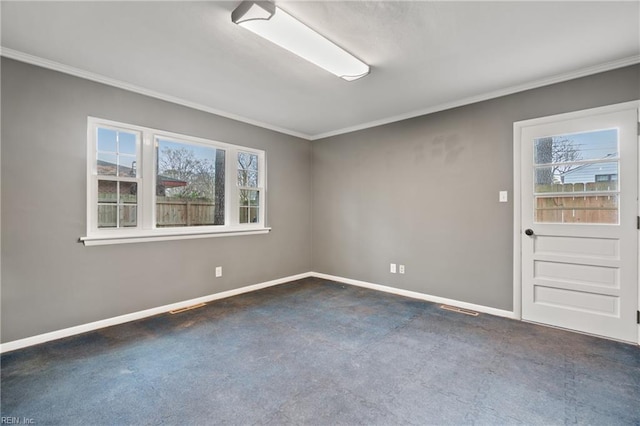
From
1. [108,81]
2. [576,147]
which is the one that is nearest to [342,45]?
[108,81]

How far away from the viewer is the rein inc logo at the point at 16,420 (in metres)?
1.67

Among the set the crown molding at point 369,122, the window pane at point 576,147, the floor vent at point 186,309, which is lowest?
the floor vent at point 186,309

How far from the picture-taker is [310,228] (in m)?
5.36

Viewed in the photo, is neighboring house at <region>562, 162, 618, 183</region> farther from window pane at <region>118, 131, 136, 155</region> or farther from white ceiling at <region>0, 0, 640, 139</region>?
window pane at <region>118, 131, 136, 155</region>

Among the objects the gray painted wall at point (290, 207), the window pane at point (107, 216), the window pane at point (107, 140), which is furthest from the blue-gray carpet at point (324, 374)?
the window pane at point (107, 140)

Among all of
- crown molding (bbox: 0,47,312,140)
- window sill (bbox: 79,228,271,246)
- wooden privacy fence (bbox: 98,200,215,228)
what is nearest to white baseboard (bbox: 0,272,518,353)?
window sill (bbox: 79,228,271,246)

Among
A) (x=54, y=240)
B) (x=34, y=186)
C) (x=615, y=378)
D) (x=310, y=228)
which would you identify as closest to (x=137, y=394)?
(x=54, y=240)

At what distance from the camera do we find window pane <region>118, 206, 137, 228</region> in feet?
10.5

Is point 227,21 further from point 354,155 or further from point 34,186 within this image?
point 354,155

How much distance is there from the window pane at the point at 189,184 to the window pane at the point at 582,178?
3.83 meters

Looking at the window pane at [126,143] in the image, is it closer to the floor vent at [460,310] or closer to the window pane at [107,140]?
the window pane at [107,140]

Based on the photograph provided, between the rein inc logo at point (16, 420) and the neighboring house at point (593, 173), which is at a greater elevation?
the neighboring house at point (593, 173)

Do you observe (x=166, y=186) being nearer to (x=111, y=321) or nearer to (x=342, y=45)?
(x=111, y=321)

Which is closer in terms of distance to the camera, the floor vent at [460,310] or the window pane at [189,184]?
the floor vent at [460,310]
